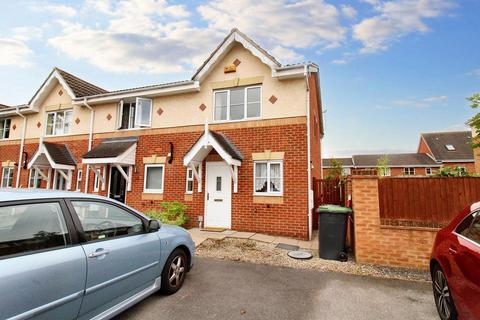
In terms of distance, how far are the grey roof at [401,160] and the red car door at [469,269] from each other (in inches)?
1561

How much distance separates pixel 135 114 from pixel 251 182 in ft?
21.1

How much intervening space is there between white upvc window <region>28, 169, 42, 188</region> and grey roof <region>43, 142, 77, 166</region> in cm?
216

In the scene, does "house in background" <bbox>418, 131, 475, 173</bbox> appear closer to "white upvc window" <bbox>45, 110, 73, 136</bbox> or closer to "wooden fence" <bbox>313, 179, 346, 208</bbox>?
"wooden fence" <bbox>313, 179, 346, 208</bbox>

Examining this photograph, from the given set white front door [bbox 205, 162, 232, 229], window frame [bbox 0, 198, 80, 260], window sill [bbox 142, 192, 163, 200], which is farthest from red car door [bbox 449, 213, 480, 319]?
window sill [bbox 142, 192, 163, 200]

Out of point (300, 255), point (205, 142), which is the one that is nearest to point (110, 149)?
point (205, 142)

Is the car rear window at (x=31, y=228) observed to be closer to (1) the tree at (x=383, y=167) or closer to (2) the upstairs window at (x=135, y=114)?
(1) the tree at (x=383, y=167)

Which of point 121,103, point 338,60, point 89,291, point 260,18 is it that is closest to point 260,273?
point 89,291

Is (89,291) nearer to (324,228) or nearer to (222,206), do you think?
(324,228)

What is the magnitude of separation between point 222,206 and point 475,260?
7.54 m

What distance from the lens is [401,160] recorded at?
1513 inches

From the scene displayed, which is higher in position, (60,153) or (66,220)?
(60,153)

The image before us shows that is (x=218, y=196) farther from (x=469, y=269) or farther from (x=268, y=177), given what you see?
(x=469, y=269)

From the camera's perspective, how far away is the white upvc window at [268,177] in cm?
881

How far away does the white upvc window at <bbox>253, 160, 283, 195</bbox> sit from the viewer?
28.9 feet
